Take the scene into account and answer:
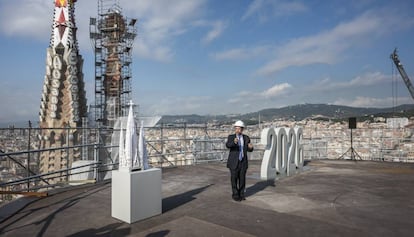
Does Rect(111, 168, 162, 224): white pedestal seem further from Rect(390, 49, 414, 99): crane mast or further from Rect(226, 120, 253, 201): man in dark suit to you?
Rect(390, 49, 414, 99): crane mast

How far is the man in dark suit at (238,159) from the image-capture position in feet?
21.8

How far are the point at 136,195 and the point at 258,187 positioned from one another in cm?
423

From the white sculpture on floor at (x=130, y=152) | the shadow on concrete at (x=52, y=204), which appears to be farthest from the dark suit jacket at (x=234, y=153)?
the shadow on concrete at (x=52, y=204)

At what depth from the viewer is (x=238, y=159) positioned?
6.64m

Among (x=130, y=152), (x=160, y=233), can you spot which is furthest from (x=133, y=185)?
(x=160, y=233)

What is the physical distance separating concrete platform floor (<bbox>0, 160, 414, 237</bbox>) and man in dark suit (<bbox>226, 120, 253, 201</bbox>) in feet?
1.19

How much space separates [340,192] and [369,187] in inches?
53.6

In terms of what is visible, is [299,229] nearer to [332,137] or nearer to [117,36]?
[332,137]

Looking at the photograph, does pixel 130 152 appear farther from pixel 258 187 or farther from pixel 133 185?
pixel 258 187

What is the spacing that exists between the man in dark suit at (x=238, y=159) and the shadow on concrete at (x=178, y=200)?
1132mm

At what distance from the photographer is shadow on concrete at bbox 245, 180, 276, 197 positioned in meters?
7.70

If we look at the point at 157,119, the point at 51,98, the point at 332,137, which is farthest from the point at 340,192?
the point at 51,98

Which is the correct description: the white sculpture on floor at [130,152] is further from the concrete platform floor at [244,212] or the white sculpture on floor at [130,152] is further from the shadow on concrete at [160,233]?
the shadow on concrete at [160,233]

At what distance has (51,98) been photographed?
94.3 feet
